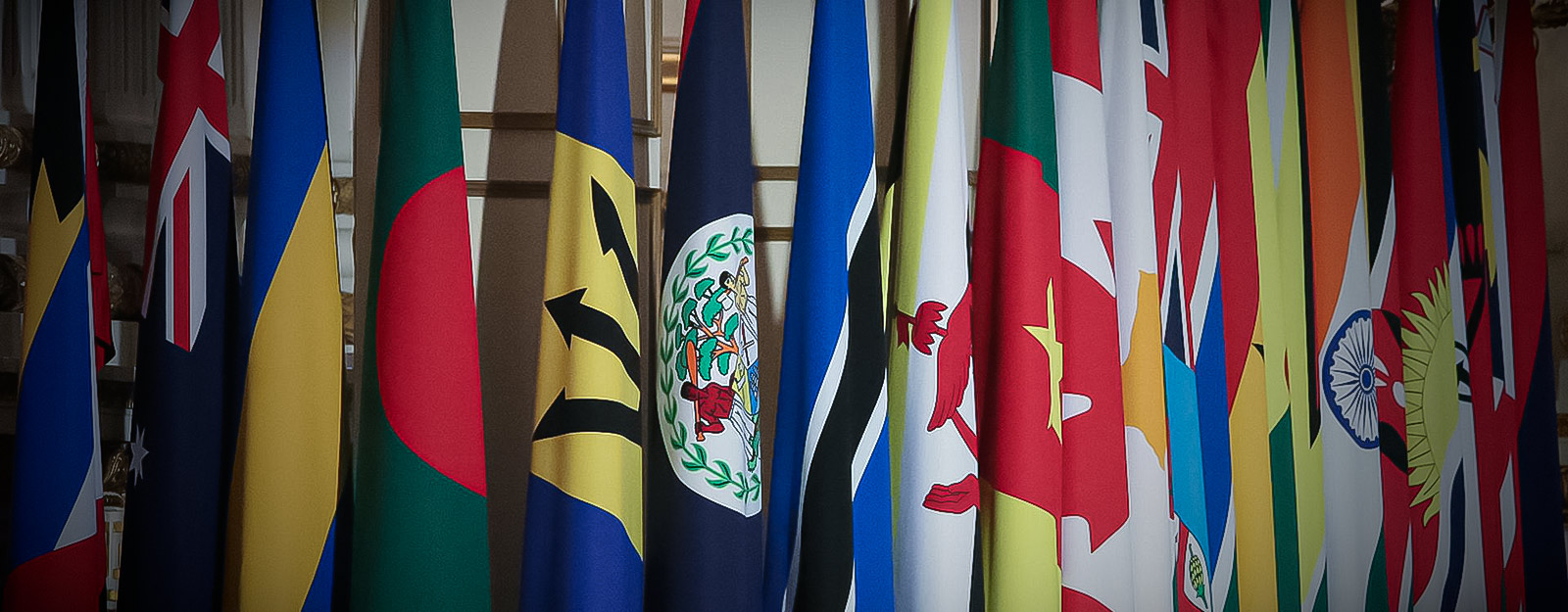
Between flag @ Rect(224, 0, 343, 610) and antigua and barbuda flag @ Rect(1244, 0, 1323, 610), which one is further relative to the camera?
antigua and barbuda flag @ Rect(1244, 0, 1323, 610)

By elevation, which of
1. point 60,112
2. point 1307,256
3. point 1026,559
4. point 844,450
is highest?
point 60,112

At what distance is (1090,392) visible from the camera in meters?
→ 1.10

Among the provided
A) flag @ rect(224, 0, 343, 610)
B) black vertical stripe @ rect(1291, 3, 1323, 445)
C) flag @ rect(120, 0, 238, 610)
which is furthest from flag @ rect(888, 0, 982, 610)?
flag @ rect(120, 0, 238, 610)

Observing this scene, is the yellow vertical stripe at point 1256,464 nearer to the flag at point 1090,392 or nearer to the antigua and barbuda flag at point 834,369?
the flag at point 1090,392

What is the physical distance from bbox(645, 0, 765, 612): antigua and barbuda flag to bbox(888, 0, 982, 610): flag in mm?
175

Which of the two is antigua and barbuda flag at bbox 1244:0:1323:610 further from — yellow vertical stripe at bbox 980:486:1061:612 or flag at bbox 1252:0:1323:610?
yellow vertical stripe at bbox 980:486:1061:612

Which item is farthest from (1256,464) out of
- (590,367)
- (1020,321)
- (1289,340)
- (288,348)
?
(288,348)

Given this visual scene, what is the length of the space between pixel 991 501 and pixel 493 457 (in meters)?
0.57

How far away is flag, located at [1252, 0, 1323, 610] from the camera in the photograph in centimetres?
121

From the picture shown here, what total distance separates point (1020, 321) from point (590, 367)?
47cm

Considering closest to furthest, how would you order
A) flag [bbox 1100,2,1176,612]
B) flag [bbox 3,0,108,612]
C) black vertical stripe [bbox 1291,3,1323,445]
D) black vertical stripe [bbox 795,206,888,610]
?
1. flag [bbox 3,0,108,612]
2. black vertical stripe [bbox 795,206,888,610]
3. flag [bbox 1100,2,1176,612]
4. black vertical stripe [bbox 1291,3,1323,445]

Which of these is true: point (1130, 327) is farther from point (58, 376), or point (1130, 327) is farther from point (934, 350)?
point (58, 376)

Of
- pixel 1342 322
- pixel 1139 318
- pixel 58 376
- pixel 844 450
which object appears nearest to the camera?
pixel 58 376

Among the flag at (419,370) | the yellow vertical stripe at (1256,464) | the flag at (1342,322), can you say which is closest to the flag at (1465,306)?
the flag at (1342,322)
